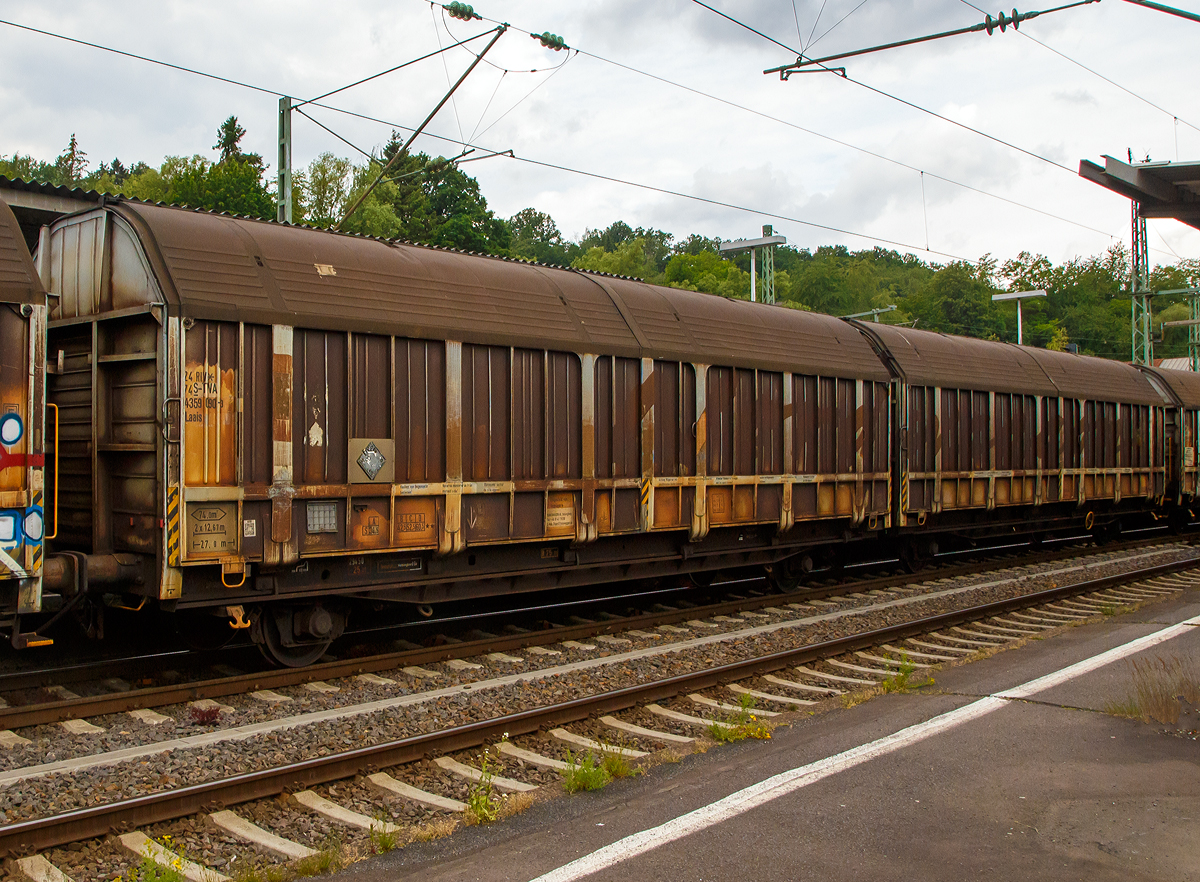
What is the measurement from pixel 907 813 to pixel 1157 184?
1012 centimetres

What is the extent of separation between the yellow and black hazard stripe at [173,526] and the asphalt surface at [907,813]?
3.61m

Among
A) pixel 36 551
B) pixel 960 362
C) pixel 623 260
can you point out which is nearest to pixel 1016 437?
pixel 960 362

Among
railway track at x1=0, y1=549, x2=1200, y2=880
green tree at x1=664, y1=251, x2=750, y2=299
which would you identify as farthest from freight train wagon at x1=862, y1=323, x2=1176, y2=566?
green tree at x1=664, y1=251, x2=750, y2=299

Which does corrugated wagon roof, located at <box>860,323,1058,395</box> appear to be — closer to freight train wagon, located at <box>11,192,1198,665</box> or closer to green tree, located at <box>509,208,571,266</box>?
freight train wagon, located at <box>11,192,1198,665</box>

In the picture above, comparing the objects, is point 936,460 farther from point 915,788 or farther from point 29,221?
point 29,221

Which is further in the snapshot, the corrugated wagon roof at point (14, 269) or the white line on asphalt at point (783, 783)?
the corrugated wagon roof at point (14, 269)

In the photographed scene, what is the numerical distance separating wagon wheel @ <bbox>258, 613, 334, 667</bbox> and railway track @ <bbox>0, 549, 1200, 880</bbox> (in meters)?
1.71

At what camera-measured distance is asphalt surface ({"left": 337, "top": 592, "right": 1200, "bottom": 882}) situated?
4.60 metres

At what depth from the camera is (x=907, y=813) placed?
5.29 m

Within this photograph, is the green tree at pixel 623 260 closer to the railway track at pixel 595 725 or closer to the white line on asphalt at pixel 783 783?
the railway track at pixel 595 725

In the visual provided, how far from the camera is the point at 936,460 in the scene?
1570 cm

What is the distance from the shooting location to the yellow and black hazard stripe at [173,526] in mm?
7348

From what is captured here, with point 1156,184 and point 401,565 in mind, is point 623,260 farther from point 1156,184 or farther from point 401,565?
point 401,565

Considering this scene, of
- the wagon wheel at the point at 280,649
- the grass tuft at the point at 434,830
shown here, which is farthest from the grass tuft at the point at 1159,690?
the wagon wheel at the point at 280,649
